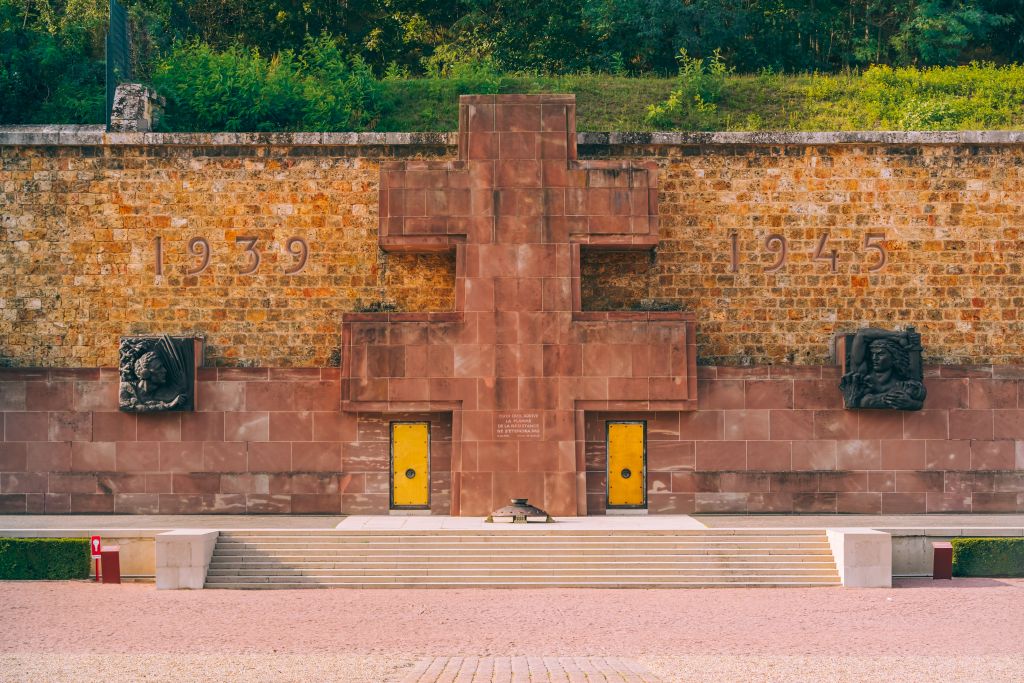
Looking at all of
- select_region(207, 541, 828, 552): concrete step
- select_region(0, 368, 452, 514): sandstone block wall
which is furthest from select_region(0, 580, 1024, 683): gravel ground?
select_region(0, 368, 452, 514): sandstone block wall

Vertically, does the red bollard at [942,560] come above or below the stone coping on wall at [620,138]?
below

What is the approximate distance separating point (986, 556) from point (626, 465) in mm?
6755

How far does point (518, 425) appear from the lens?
2317cm

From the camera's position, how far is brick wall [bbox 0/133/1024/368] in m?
24.0

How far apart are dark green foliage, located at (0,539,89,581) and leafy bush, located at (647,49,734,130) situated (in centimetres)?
1709

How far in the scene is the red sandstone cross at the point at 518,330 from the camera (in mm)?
23141

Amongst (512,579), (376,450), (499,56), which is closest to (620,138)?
(376,450)

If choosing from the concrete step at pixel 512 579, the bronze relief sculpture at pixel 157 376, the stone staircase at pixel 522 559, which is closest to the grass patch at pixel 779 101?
the bronze relief sculpture at pixel 157 376

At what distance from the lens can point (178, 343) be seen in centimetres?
2347

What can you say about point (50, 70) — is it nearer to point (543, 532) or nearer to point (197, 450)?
point (197, 450)

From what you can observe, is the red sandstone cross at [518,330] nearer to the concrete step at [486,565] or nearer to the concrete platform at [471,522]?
the concrete platform at [471,522]

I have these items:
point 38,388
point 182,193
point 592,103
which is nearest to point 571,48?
point 592,103

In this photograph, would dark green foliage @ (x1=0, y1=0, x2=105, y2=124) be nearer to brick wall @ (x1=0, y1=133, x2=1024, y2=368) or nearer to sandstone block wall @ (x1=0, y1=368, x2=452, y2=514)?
brick wall @ (x1=0, y1=133, x2=1024, y2=368)

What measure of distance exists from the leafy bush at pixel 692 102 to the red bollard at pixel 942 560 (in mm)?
13340
